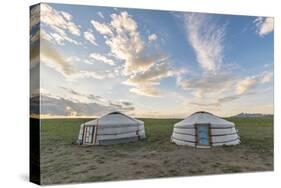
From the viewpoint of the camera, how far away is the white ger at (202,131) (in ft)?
24.0

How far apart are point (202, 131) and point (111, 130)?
1.61 m

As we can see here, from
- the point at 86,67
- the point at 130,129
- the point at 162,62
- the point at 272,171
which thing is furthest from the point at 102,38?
the point at 272,171

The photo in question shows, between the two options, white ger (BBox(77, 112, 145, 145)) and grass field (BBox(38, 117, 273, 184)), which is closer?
grass field (BBox(38, 117, 273, 184))

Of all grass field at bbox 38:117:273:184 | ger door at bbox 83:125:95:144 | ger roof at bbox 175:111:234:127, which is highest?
ger roof at bbox 175:111:234:127

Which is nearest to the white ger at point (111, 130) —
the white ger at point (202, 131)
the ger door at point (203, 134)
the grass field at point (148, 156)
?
the grass field at point (148, 156)

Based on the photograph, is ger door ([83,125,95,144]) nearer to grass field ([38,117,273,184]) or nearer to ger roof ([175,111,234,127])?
grass field ([38,117,273,184])

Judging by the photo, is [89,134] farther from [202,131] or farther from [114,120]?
[202,131]

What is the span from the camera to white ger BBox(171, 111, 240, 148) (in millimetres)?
7316

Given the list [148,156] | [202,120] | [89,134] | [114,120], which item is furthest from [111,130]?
[202,120]

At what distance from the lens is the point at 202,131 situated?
7461 mm

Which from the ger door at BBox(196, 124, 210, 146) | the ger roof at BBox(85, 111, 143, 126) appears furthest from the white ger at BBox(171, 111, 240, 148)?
the ger roof at BBox(85, 111, 143, 126)

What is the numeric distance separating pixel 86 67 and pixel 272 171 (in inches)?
143

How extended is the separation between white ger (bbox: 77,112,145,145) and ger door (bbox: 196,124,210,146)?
38.5 inches

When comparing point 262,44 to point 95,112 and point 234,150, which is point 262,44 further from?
point 95,112
